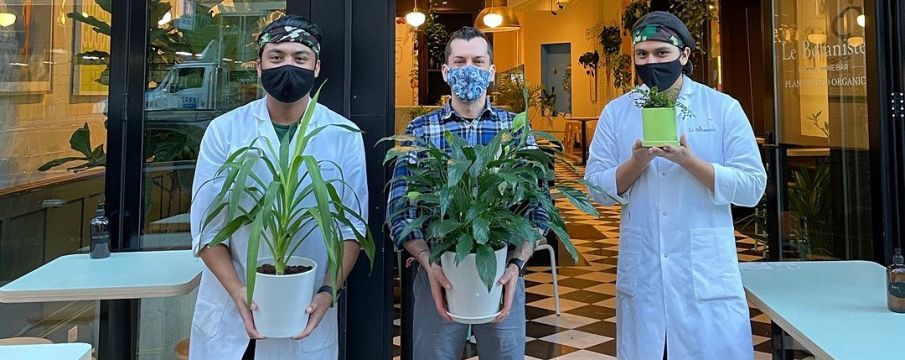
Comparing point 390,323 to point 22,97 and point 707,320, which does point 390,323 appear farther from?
point 22,97

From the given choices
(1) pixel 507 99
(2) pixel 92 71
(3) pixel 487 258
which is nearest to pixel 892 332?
(3) pixel 487 258

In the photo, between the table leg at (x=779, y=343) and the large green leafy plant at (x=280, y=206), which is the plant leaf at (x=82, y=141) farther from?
the table leg at (x=779, y=343)

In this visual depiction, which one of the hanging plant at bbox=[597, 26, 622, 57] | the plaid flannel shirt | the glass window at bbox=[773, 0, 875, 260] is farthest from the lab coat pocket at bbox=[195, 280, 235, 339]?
the hanging plant at bbox=[597, 26, 622, 57]

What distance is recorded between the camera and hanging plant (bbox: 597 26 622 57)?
38.5 feet

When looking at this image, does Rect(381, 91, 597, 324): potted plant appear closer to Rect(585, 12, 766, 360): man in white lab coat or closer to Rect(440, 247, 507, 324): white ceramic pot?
Rect(440, 247, 507, 324): white ceramic pot

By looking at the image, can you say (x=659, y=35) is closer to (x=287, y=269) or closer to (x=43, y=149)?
(x=287, y=269)

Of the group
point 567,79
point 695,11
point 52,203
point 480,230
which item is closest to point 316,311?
point 480,230

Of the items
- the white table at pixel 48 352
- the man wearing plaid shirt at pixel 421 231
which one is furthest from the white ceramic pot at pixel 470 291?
the white table at pixel 48 352

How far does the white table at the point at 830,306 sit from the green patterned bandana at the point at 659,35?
2.45 ft

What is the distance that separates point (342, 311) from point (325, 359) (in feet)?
1.20

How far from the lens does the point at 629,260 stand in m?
1.91

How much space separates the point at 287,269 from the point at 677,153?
1.03 metres

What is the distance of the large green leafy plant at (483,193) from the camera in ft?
4.65

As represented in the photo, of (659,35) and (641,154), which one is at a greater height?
(659,35)
